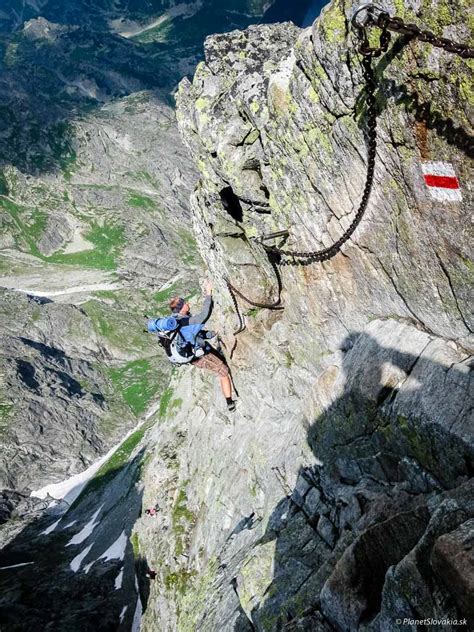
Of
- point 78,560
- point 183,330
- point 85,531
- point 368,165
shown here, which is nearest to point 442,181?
point 368,165

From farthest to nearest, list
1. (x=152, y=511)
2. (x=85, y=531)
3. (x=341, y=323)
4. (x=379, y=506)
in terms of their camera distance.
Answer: (x=85, y=531)
(x=152, y=511)
(x=341, y=323)
(x=379, y=506)

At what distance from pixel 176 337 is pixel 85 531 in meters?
106

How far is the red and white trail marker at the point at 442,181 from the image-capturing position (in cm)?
1133

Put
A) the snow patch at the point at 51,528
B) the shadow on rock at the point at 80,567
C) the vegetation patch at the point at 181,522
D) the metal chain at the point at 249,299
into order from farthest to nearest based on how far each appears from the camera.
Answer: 1. the snow patch at the point at 51,528
2. the shadow on rock at the point at 80,567
3. the vegetation patch at the point at 181,522
4. the metal chain at the point at 249,299

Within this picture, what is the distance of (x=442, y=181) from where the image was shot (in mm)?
11633

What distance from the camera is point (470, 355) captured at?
1276 cm

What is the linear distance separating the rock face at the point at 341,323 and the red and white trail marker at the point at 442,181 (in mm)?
173

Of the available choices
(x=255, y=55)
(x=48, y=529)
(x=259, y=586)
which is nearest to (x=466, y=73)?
(x=255, y=55)

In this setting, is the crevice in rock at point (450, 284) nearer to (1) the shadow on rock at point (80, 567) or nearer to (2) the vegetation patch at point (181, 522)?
(2) the vegetation patch at point (181, 522)

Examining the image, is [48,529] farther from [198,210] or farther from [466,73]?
[466,73]

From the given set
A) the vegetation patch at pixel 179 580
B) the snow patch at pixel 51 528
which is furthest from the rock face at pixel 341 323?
the snow patch at pixel 51 528

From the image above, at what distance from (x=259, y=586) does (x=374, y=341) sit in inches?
418

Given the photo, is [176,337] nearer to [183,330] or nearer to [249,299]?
[183,330]

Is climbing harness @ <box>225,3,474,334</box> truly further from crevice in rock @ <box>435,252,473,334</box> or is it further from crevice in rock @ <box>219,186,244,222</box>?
crevice in rock @ <box>219,186,244,222</box>
